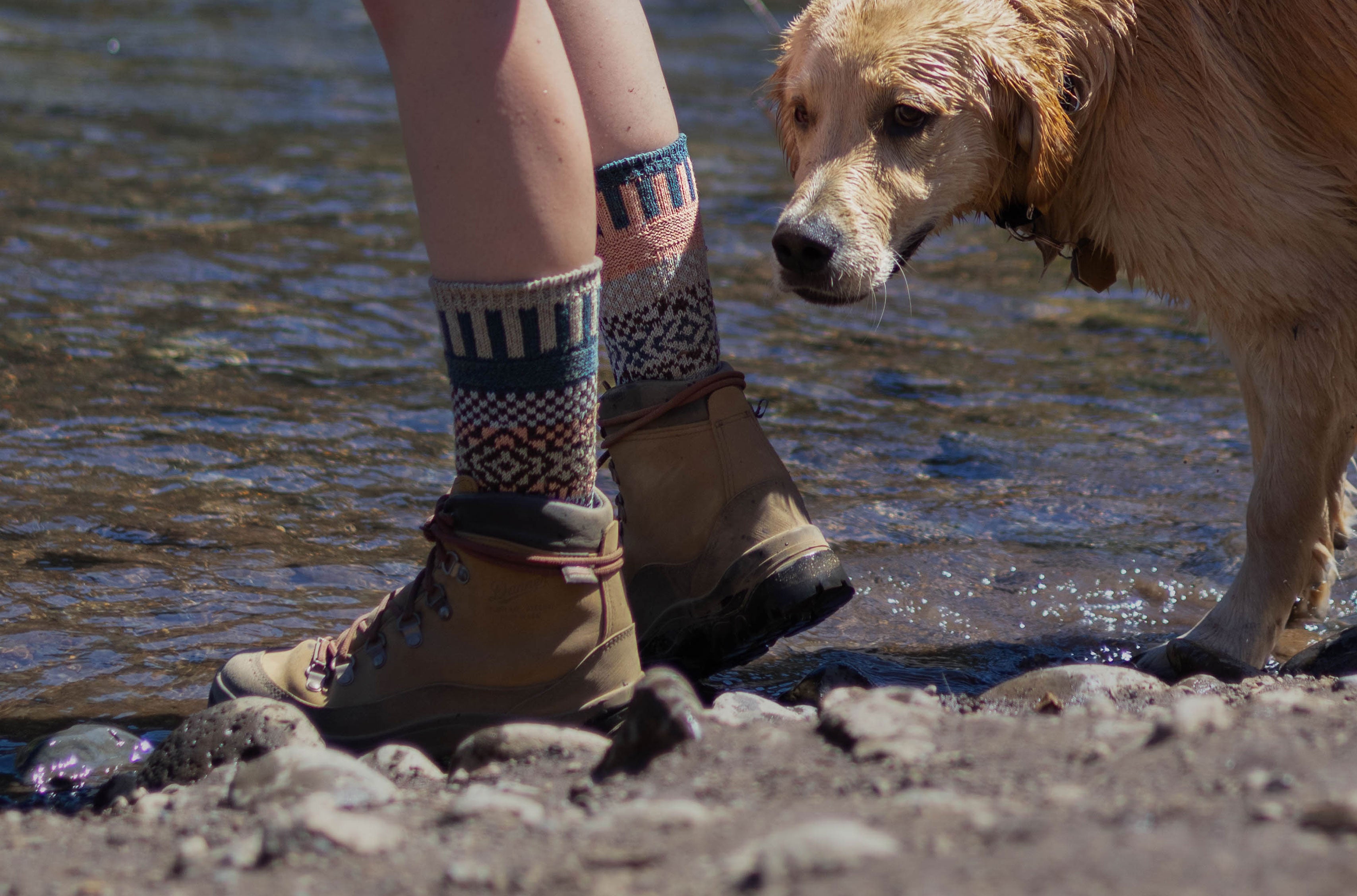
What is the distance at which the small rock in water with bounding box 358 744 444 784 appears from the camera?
1.90 metres

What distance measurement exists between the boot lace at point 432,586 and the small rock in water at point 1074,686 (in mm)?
693

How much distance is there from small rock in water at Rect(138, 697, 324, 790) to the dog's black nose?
1.36 metres

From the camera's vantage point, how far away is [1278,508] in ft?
8.98

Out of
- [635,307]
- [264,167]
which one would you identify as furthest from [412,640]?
[264,167]

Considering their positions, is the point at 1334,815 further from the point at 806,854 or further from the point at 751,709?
the point at 751,709

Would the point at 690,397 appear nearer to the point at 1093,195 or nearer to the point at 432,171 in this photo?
the point at 432,171

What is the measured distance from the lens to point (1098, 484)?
11.5 ft

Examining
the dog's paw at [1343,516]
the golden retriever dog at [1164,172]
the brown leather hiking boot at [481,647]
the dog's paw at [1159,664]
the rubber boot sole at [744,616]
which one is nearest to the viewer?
the brown leather hiking boot at [481,647]

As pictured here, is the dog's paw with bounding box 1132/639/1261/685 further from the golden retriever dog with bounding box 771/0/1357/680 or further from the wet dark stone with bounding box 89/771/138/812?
the wet dark stone with bounding box 89/771/138/812

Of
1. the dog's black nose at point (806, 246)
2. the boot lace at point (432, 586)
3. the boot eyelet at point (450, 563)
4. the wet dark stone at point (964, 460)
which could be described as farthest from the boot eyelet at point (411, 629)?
the wet dark stone at point (964, 460)

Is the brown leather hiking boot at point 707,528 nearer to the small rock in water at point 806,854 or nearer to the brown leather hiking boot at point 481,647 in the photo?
the brown leather hiking boot at point 481,647

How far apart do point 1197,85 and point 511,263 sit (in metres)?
1.49

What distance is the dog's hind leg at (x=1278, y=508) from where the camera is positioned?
262 cm

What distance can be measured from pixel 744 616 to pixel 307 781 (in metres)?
0.90
